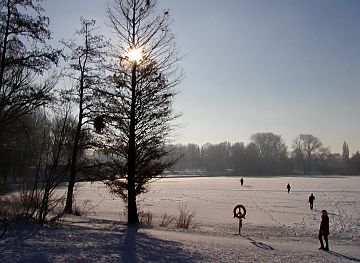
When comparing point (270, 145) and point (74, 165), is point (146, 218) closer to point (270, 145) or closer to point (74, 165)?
point (74, 165)

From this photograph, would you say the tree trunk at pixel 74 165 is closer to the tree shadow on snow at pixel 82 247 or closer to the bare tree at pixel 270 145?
the tree shadow on snow at pixel 82 247

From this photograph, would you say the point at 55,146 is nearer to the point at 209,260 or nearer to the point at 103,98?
the point at 103,98

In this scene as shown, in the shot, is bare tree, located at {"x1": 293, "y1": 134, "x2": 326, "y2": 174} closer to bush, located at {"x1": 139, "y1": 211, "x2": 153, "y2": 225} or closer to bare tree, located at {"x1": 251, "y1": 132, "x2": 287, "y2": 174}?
bare tree, located at {"x1": 251, "y1": 132, "x2": 287, "y2": 174}

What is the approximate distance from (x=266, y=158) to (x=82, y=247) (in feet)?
477

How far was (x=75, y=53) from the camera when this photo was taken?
25.3m

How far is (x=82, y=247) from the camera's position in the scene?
10906 millimetres

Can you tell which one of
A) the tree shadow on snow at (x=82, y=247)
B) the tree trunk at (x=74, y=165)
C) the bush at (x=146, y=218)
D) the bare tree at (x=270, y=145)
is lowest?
the bush at (x=146, y=218)

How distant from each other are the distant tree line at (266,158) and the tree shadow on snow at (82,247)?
123514 mm

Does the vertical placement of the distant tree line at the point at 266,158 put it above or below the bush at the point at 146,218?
above

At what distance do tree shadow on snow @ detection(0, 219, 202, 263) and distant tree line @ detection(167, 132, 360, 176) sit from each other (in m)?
124

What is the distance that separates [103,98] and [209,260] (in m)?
11.3

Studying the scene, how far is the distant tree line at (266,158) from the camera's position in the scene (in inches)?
5689

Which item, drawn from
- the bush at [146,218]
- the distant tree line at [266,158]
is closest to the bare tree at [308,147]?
the distant tree line at [266,158]

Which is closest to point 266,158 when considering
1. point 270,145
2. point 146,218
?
point 270,145
